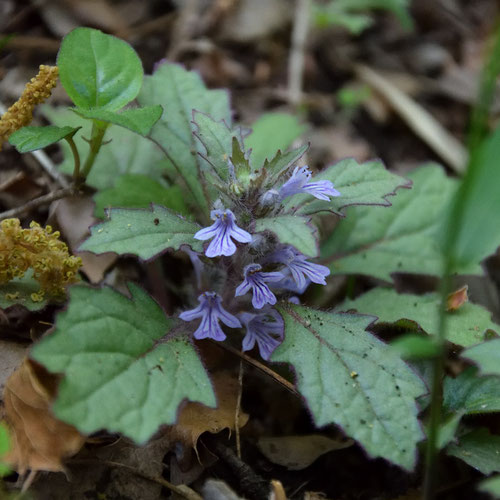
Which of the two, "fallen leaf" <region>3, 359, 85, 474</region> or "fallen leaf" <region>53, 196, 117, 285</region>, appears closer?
"fallen leaf" <region>3, 359, 85, 474</region>

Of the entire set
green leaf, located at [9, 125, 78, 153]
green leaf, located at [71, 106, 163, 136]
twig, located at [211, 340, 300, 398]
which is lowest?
twig, located at [211, 340, 300, 398]

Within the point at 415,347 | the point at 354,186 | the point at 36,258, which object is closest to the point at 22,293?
the point at 36,258

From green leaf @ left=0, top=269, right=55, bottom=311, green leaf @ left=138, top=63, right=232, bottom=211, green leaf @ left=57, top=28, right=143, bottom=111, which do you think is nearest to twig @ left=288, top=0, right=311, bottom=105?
green leaf @ left=138, top=63, right=232, bottom=211

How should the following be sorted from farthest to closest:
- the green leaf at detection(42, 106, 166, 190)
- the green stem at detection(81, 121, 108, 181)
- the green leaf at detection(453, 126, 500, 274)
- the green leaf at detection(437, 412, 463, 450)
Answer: the green leaf at detection(42, 106, 166, 190), the green stem at detection(81, 121, 108, 181), the green leaf at detection(437, 412, 463, 450), the green leaf at detection(453, 126, 500, 274)

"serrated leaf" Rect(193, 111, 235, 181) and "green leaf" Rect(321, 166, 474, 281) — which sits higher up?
"serrated leaf" Rect(193, 111, 235, 181)

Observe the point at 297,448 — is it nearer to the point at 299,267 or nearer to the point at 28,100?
the point at 299,267

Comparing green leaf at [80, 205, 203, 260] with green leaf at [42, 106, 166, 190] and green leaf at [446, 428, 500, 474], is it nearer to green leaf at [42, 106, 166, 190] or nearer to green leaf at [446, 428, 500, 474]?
green leaf at [42, 106, 166, 190]

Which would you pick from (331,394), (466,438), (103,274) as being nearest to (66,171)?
(103,274)
